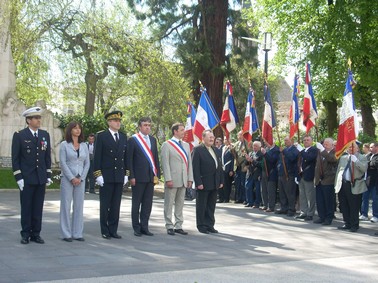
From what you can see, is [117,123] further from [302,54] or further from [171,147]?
[302,54]

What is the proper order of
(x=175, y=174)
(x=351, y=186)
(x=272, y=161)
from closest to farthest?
(x=175, y=174) < (x=351, y=186) < (x=272, y=161)

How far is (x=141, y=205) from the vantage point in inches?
417

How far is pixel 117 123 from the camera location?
10.3 m

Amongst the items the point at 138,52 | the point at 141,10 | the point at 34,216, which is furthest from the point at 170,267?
the point at 141,10

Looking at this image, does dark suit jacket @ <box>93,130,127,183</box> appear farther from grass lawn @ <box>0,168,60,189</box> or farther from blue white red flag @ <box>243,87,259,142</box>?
grass lawn @ <box>0,168,60,189</box>

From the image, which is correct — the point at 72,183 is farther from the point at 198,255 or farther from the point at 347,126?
the point at 347,126

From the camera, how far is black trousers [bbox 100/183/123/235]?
33.1 feet

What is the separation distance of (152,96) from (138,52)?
68.2 inches

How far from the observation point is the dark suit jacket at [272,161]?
598 inches

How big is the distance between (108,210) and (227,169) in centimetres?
788

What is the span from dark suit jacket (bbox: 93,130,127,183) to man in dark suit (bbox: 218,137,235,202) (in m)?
7.60

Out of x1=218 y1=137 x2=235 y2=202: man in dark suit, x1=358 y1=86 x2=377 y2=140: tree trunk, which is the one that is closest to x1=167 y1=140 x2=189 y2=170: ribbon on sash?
x1=218 y1=137 x2=235 y2=202: man in dark suit

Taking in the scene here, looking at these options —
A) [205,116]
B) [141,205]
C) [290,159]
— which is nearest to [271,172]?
[290,159]

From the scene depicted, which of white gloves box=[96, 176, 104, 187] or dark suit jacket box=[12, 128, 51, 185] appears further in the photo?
white gloves box=[96, 176, 104, 187]
